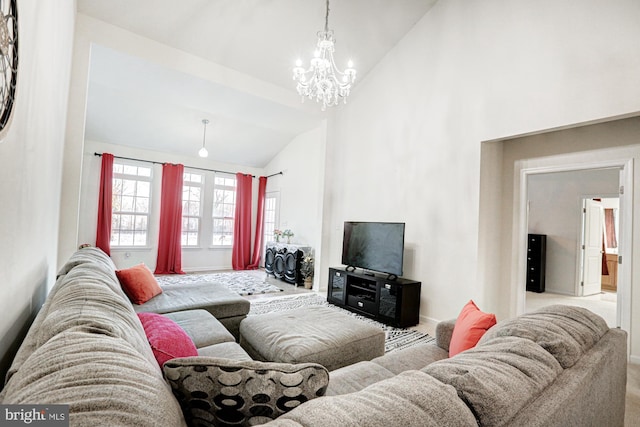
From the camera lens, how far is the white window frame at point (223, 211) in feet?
23.3

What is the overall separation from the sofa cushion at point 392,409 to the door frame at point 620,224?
128 inches

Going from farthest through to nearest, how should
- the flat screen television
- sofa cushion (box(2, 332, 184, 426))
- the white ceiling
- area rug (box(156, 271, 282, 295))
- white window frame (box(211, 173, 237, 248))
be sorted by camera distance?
white window frame (box(211, 173, 237, 248)) < area rug (box(156, 271, 282, 295)) < the flat screen television < the white ceiling < sofa cushion (box(2, 332, 184, 426))

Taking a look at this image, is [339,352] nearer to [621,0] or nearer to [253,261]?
[621,0]

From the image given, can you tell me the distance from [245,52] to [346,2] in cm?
145

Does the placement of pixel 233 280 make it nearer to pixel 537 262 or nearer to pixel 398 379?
pixel 398 379

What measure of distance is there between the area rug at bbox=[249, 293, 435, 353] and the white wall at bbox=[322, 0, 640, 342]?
0.59 meters

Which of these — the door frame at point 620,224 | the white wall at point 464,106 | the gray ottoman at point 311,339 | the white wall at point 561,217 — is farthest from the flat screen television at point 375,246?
the white wall at point 561,217

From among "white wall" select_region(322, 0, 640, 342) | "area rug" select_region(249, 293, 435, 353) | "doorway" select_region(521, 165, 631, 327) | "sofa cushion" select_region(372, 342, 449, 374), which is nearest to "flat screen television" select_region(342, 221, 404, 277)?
"white wall" select_region(322, 0, 640, 342)

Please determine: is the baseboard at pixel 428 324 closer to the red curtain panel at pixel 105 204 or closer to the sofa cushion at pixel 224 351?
the sofa cushion at pixel 224 351

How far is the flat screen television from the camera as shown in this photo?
373 centimetres

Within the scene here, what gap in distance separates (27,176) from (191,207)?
5.67 m

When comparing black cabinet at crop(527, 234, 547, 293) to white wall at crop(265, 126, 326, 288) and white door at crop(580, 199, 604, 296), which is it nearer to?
white door at crop(580, 199, 604, 296)

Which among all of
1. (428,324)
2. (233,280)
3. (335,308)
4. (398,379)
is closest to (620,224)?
(428,324)

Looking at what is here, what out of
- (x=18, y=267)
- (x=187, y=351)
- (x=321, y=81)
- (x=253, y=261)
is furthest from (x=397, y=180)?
(x=253, y=261)
